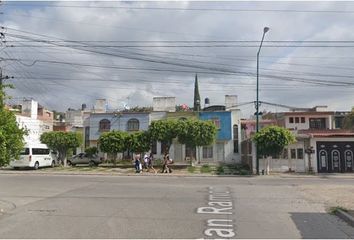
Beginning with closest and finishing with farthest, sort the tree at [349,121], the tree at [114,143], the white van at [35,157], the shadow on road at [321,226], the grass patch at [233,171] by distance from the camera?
1. the shadow on road at [321,226]
2. the grass patch at [233,171]
3. the white van at [35,157]
4. the tree at [114,143]
5. the tree at [349,121]

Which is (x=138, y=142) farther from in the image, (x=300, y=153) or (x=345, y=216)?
(x=345, y=216)

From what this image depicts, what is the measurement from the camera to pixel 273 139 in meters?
37.7

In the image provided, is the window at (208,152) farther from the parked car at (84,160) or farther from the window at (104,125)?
the window at (104,125)

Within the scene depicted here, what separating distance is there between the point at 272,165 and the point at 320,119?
30143mm

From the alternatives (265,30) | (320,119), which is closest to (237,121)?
(320,119)

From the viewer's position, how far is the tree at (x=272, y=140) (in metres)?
37.6

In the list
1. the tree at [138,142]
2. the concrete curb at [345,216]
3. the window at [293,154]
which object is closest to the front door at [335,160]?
the window at [293,154]

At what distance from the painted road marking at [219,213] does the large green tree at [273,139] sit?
707 inches

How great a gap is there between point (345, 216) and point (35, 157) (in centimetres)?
3663

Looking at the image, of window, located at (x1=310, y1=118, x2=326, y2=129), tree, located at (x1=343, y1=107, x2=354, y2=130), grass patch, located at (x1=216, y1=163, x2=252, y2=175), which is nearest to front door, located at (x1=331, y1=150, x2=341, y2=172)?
grass patch, located at (x1=216, y1=163, x2=252, y2=175)

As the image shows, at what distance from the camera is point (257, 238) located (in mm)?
9898

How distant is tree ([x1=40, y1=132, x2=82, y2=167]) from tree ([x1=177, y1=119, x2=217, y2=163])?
1139 cm

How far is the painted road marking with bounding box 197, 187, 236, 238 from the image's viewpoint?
10.5 metres

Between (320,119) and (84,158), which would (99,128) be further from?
(320,119)
